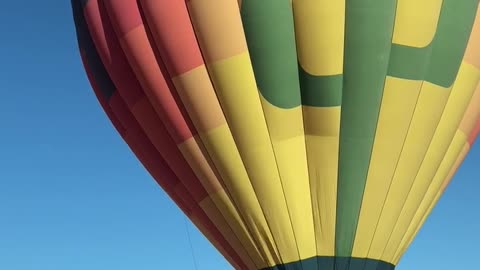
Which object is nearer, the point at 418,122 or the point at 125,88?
the point at 418,122

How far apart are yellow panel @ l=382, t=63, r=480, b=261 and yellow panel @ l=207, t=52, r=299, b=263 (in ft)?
4.48

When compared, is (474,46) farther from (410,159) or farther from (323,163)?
(323,163)

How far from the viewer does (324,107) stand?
8.80 meters

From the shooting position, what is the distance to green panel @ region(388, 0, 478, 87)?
8.82 metres

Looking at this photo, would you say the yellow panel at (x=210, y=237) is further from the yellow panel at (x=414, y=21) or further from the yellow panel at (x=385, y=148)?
the yellow panel at (x=414, y=21)

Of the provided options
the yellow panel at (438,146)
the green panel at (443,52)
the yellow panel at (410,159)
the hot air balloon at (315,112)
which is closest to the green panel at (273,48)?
the hot air balloon at (315,112)

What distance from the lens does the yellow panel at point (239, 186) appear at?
894cm

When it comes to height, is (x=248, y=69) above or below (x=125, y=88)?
below

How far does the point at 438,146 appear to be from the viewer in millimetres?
9273

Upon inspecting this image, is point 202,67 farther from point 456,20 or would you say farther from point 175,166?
point 456,20

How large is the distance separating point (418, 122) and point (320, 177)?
4.39 ft

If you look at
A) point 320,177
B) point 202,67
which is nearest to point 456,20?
point 320,177

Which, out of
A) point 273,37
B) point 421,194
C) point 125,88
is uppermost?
point 125,88

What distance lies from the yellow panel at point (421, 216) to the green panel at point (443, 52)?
135 cm
